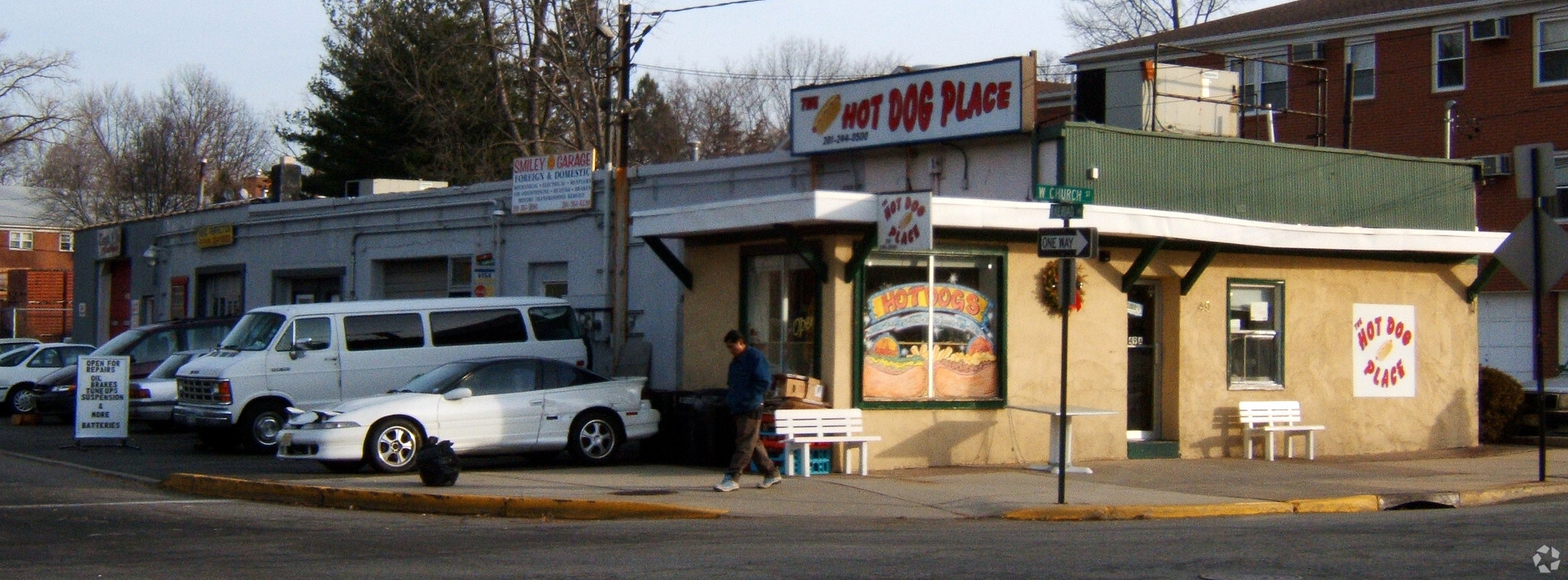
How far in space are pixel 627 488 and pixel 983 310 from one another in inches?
189

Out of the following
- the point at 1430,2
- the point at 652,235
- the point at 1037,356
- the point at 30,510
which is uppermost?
the point at 1430,2

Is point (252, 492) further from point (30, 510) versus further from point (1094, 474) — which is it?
point (1094, 474)

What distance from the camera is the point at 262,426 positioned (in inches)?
738

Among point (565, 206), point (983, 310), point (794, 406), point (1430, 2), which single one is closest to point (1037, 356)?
point (983, 310)

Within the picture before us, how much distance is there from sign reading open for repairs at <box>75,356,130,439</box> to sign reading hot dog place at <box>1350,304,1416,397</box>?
1648 cm

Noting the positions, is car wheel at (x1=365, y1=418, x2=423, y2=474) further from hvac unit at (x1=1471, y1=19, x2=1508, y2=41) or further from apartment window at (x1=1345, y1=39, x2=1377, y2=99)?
hvac unit at (x1=1471, y1=19, x2=1508, y2=41)

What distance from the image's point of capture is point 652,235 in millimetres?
17375

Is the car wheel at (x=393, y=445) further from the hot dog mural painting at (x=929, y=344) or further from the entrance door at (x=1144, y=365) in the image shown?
the entrance door at (x=1144, y=365)

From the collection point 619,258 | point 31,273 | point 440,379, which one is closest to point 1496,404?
point 619,258

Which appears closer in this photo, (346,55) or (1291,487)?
(1291,487)

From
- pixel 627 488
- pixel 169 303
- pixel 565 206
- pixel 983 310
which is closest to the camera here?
pixel 627 488

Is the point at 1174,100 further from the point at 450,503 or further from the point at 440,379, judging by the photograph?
the point at 450,503

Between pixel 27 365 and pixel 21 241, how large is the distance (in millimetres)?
50406

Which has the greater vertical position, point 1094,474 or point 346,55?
point 346,55
